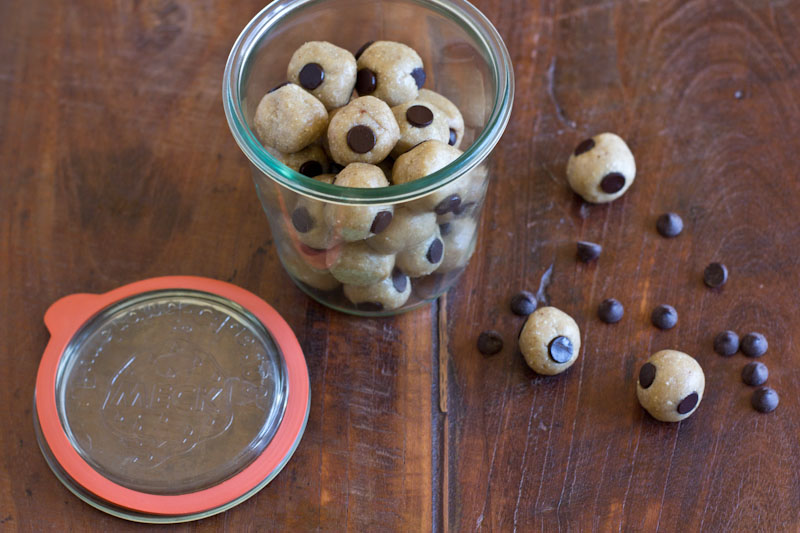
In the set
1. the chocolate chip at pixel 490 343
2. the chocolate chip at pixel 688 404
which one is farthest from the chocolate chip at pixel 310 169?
the chocolate chip at pixel 688 404

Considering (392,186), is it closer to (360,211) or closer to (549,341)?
(360,211)

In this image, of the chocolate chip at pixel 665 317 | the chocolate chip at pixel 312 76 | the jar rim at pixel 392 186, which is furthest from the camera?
the chocolate chip at pixel 665 317

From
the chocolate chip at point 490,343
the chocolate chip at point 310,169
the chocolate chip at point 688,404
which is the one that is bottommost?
the chocolate chip at point 688,404

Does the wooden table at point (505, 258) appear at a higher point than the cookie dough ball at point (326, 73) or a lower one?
lower

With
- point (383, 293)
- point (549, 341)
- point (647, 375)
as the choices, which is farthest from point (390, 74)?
point (647, 375)

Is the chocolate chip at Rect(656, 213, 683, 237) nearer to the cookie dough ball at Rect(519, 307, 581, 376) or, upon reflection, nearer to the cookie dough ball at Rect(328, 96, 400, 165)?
the cookie dough ball at Rect(519, 307, 581, 376)

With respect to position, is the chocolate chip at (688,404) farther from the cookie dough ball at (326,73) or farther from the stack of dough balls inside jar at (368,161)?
the cookie dough ball at (326,73)

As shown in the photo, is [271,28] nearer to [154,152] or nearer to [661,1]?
[154,152]
